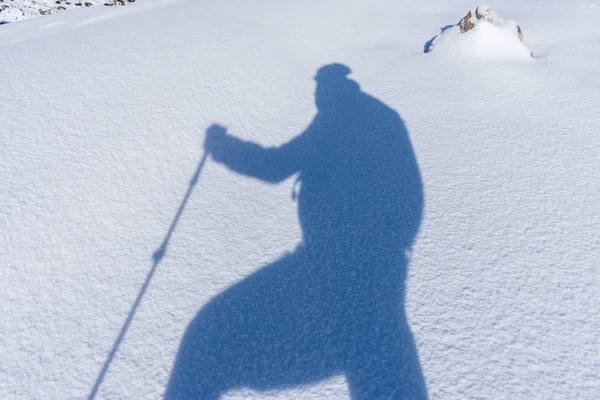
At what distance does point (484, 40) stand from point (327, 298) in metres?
5.30

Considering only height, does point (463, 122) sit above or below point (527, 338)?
above

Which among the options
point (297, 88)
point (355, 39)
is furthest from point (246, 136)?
point (355, 39)

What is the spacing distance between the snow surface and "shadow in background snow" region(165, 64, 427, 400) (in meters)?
0.01

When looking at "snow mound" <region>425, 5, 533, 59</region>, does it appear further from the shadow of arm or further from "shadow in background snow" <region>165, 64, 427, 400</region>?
the shadow of arm

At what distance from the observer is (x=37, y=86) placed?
4.53m

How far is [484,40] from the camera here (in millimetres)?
5879

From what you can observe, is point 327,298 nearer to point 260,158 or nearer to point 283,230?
point 283,230

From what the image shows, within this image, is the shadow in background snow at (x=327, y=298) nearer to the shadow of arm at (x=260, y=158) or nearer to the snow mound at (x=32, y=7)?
the shadow of arm at (x=260, y=158)

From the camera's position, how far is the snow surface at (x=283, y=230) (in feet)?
7.07

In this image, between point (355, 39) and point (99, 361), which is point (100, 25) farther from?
point (99, 361)

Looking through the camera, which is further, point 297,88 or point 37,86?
point 297,88

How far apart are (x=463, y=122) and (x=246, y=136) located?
2475 mm

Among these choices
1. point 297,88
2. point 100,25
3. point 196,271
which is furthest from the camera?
point 100,25

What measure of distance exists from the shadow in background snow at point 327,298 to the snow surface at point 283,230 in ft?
0.05
